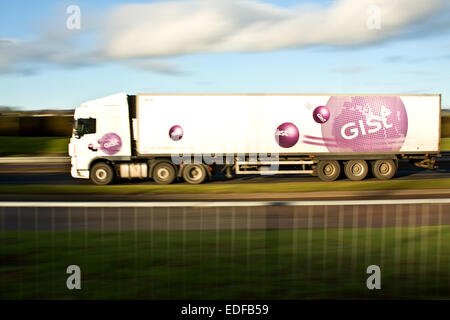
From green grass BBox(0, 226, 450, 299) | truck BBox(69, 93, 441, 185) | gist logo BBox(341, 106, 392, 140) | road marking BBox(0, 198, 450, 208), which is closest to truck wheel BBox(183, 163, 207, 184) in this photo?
truck BBox(69, 93, 441, 185)

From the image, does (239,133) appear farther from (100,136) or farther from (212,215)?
(212,215)

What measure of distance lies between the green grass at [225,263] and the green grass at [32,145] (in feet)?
119

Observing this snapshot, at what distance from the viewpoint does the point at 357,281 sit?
4.91m

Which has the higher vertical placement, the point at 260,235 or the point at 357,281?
the point at 260,235

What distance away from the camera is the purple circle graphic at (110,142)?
1841cm

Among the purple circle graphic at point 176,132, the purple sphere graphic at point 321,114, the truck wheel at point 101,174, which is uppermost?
the purple sphere graphic at point 321,114

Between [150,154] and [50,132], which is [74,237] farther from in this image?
[50,132]

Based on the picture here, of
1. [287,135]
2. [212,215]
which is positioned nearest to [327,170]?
[287,135]

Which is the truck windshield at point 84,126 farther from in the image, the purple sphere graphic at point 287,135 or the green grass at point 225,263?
the green grass at point 225,263

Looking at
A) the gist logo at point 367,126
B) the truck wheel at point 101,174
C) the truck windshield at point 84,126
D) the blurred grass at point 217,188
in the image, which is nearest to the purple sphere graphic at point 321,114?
the gist logo at point 367,126

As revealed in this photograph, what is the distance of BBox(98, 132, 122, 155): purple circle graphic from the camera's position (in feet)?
60.4

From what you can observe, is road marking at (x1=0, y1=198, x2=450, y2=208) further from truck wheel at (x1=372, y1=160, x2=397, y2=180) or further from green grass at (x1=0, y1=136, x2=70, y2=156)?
green grass at (x1=0, y1=136, x2=70, y2=156)
